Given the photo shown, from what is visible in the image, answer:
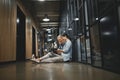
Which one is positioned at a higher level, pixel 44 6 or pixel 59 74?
pixel 44 6

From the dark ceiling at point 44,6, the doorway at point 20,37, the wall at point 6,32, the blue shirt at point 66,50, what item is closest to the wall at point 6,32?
the wall at point 6,32

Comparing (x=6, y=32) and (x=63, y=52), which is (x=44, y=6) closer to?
(x=6, y=32)

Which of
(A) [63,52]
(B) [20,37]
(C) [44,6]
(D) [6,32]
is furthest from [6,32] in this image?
(C) [44,6]

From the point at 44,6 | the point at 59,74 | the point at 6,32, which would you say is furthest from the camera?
the point at 44,6

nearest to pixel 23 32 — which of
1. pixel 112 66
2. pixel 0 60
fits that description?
pixel 0 60

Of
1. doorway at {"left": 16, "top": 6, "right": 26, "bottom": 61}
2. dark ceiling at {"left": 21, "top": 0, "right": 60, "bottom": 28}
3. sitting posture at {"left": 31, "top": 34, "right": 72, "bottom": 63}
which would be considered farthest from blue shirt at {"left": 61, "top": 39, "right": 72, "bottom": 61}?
dark ceiling at {"left": 21, "top": 0, "right": 60, "bottom": 28}

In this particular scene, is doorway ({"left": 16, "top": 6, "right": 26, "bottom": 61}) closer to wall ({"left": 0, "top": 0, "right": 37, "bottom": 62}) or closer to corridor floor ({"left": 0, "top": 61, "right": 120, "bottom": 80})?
wall ({"left": 0, "top": 0, "right": 37, "bottom": 62})

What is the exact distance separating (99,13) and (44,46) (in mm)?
21019

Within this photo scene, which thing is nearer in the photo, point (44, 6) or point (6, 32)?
point (6, 32)

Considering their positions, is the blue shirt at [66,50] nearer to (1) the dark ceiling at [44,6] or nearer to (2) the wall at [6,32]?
(2) the wall at [6,32]

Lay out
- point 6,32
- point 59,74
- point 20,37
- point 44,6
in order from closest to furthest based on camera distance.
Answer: point 59,74, point 6,32, point 20,37, point 44,6

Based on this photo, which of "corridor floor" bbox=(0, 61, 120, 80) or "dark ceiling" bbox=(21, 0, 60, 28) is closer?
"corridor floor" bbox=(0, 61, 120, 80)

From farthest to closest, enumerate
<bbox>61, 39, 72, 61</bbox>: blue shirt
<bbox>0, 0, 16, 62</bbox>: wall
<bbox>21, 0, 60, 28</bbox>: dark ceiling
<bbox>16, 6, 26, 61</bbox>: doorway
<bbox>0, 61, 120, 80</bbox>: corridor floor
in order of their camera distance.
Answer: <bbox>21, 0, 60, 28</bbox>: dark ceiling, <bbox>16, 6, 26, 61</bbox>: doorway, <bbox>61, 39, 72, 61</bbox>: blue shirt, <bbox>0, 0, 16, 62</bbox>: wall, <bbox>0, 61, 120, 80</bbox>: corridor floor

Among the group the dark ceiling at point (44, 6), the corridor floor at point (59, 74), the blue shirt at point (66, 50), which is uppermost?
the dark ceiling at point (44, 6)
